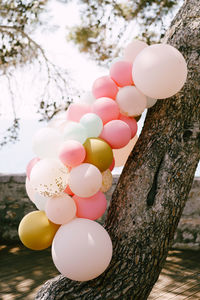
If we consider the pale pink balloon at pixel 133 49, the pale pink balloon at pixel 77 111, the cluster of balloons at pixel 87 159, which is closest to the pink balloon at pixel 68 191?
the cluster of balloons at pixel 87 159

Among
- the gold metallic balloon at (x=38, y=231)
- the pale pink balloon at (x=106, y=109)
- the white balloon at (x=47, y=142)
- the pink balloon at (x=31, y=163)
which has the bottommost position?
the gold metallic balloon at (x=38, y=231)

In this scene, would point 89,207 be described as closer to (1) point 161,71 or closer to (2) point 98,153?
(2) point 98,153

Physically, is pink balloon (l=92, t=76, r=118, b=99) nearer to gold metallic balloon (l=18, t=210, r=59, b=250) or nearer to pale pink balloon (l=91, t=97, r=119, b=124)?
pale pink balloon (l=91, t=97, r=119, b=124)

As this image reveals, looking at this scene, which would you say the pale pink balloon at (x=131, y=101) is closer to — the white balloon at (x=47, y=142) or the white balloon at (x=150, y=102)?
the white balloon at (x=150, y=102)

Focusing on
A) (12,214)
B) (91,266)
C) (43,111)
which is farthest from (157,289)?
(43,111)

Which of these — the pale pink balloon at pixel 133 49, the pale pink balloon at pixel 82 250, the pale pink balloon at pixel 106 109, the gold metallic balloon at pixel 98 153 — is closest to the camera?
the pale pink balloon at pixel 82 250

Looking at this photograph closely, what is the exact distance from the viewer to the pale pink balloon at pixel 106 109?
1.67 meters

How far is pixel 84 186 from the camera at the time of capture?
1.48 metres

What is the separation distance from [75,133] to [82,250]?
1.65 feet

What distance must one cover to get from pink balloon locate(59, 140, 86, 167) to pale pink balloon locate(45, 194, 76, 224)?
15 cm

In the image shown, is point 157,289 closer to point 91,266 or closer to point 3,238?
point 91,266

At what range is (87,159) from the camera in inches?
62.2

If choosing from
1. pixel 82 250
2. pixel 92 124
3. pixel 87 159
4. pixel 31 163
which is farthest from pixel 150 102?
pixel 82 250

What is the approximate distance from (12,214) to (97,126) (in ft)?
9.59
